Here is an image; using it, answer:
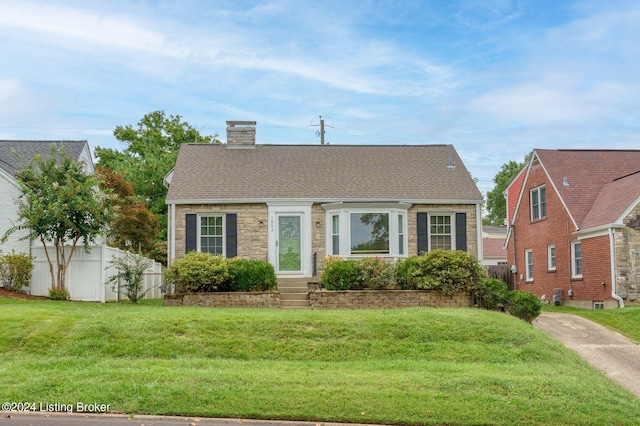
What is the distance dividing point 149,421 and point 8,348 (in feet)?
15.1

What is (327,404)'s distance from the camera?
33.1 ft

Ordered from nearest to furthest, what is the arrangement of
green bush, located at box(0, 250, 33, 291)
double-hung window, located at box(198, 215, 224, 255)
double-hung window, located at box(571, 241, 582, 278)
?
green bush, located at box(0, 250, 33, 291) → double-hung window, located at box(198, 215, 224, 255) → double-hung window, located at box(571, 241, 582, 278)

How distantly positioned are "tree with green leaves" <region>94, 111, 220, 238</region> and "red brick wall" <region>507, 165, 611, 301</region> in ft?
59.6

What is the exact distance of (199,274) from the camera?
62.6 ft

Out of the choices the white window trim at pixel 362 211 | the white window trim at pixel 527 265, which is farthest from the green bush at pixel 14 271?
the white window trim at pixel 527 265

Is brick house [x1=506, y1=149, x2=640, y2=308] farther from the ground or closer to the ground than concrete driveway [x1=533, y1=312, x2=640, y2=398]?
farther from the ground

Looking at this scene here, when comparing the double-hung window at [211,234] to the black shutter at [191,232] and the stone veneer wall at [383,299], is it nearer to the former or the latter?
the black shutter at [191,232]

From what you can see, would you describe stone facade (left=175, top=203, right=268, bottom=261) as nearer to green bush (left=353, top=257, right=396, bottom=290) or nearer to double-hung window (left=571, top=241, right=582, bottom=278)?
green bush (left=353, top=257, right=396, bottom=290)

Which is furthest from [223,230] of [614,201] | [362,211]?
[614,201]

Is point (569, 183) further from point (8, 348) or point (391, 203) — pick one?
point (8, 348)

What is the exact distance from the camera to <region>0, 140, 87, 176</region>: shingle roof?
24250mm

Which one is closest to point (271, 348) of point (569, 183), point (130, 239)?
point (569, 183)

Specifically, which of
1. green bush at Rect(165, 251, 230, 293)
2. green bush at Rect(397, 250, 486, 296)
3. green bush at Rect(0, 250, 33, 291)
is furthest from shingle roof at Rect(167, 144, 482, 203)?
green bush at Rect(0, 250, 33, 291)

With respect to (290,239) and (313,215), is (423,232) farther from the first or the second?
(290,239)
